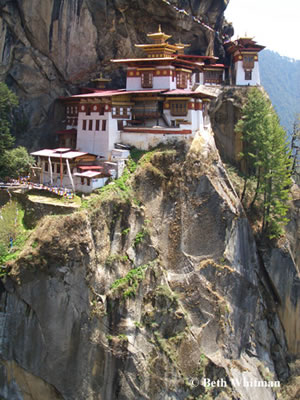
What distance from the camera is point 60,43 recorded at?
158 ft

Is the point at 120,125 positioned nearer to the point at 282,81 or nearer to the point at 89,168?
the point at 89,168

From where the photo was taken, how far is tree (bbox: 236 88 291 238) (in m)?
45.3

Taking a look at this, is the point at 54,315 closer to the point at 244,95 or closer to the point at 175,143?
the point at 175,143

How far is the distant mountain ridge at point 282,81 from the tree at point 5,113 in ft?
298

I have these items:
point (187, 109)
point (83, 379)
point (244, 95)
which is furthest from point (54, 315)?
point (244, 95)

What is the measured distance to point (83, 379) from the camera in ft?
111

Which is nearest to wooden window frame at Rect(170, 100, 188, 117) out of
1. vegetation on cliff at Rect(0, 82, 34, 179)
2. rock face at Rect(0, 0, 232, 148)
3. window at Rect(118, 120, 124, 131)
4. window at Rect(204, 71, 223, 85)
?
window at Rect(118, 120, 124, 131)

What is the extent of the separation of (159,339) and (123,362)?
9.48ft

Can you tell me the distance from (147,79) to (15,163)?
12891 millimetres

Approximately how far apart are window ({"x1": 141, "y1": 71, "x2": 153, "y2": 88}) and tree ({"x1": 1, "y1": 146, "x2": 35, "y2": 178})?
11.3 meters

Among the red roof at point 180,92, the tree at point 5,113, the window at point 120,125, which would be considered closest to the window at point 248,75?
the red roof at point 180,92

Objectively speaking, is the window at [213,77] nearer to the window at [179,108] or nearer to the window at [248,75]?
the window at [248,75]

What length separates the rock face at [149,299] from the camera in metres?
33.5

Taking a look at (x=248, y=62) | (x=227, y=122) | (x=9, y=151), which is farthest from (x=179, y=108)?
(x=248, y=62)
